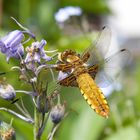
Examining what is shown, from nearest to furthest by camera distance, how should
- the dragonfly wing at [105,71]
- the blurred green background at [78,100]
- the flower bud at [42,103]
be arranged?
the flower bud at [42,103]
the dragonfly wing at [105,71]
the blurred green background at [78,100]

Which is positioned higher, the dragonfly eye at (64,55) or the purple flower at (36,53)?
the purple flower at (36,53)

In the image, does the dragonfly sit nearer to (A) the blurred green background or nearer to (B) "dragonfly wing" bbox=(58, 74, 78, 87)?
(B) "dragonfly wing" bbox=(58, 74, 78, 87)

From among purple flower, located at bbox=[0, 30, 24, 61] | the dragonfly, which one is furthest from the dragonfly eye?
purple flower, located at bbox=[0, 30, 24, 61]

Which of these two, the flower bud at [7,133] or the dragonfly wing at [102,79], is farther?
the dragonfly wing at [102,79]

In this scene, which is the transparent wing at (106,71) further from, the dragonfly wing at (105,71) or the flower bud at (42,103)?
the flower bud at (42,103)

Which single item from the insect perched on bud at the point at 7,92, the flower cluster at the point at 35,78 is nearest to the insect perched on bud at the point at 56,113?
the flower cluster at the point at 35,78

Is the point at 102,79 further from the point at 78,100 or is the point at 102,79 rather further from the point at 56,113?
the point at 78,100

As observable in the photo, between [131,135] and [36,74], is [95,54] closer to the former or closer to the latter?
[36,74]
